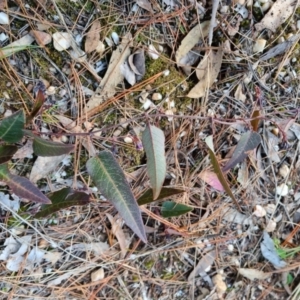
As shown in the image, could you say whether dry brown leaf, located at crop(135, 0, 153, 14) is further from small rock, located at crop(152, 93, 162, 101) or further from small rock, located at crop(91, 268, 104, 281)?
small rock, located at crop(91, 268, 104, 281)

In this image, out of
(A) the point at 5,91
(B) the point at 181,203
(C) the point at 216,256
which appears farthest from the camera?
(C) the point at 216,256

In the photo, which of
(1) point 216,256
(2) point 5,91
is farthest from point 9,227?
(1) point 216,256

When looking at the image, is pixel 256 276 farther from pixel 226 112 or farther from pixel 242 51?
pixel 242 51

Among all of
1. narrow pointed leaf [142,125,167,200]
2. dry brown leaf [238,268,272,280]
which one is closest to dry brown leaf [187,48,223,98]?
narrow pointed leaf [142,125,167,200]

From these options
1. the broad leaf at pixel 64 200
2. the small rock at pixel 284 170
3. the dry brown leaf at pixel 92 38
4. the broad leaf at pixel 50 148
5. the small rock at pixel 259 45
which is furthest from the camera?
the small rock at pixel 284 170

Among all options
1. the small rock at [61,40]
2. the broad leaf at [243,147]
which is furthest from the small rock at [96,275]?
the small rock at [61,40]

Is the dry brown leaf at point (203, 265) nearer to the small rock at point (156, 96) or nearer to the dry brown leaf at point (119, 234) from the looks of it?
the dry brown leaf at point (119, 234)
